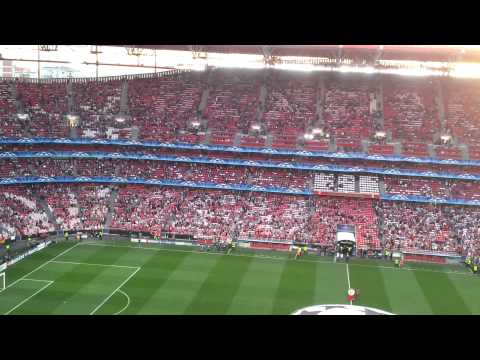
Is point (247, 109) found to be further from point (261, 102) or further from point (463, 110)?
point (463, 110)

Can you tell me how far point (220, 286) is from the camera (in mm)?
32281

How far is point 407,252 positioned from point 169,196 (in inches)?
813

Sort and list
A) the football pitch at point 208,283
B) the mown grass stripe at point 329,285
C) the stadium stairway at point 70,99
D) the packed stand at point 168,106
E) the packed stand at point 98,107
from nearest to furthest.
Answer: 1. the football pitch at point 208,283
2. the mown grass stripe at point 329,285
3. the packed stand at point 168,106
4. the packed stand at point 98,107
5. the stadium stairway at point 70,99

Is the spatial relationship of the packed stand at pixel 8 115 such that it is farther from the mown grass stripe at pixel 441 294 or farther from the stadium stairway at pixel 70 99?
the mown grass stripe at pixel 441 294

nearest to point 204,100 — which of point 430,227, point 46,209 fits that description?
point 46,209

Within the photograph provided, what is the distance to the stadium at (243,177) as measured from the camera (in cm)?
3334

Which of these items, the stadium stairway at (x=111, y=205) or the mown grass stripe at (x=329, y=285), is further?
the stadium stairway at (x=111, y=205)

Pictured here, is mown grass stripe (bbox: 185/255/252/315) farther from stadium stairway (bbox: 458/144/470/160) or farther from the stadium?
stadium stairway (bbox: 458/144/470/160)

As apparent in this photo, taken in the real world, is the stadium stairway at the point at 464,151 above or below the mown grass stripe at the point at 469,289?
above

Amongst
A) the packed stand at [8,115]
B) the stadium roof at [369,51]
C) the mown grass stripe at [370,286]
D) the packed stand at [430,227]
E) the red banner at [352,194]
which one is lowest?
the mown grass stripe at [370,286]

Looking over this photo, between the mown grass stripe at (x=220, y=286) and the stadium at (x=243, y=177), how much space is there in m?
0.20

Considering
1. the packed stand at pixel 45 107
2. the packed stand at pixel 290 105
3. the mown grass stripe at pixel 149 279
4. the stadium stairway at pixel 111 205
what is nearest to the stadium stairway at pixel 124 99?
the packed stand at pixel 45 107
